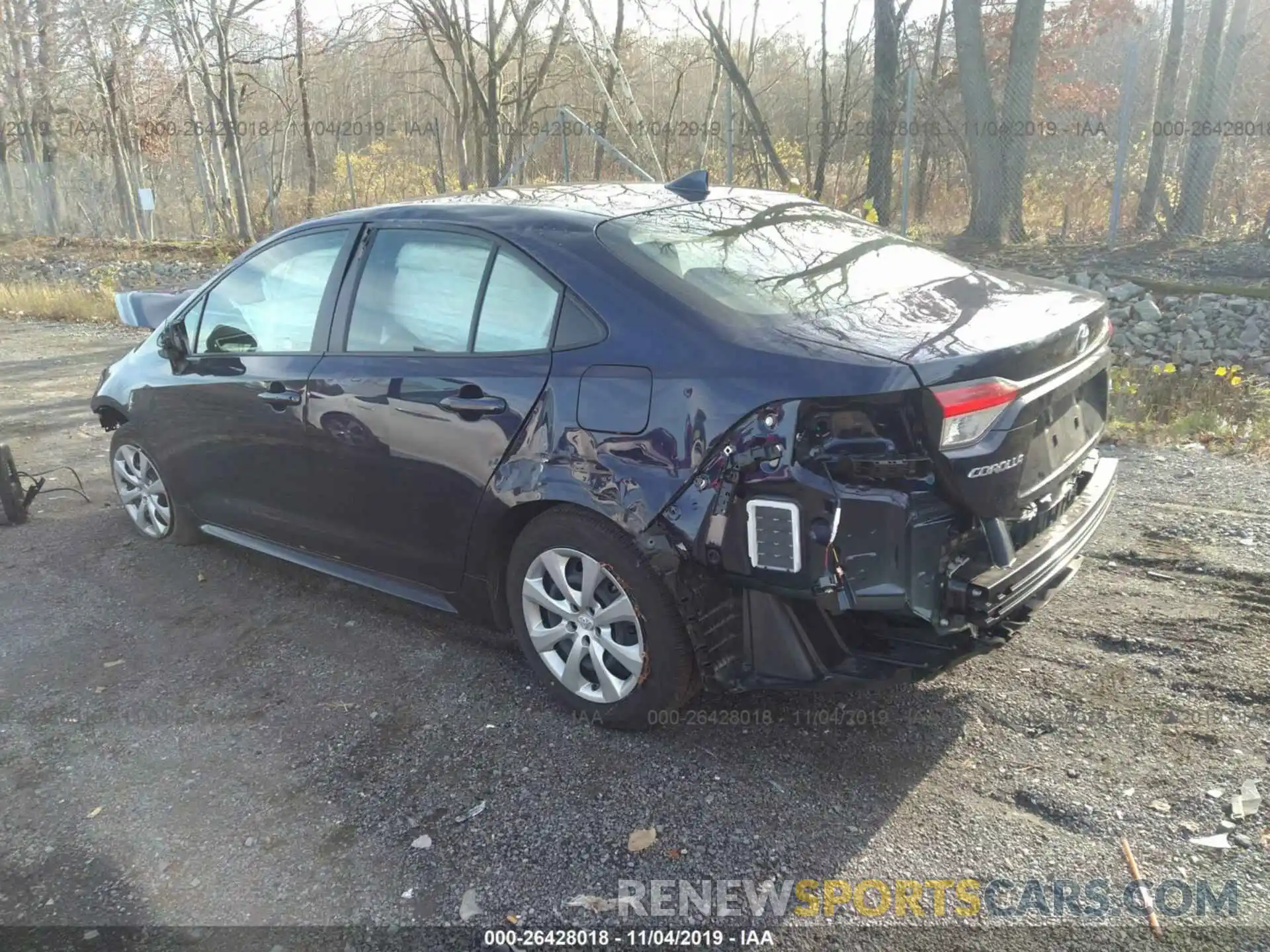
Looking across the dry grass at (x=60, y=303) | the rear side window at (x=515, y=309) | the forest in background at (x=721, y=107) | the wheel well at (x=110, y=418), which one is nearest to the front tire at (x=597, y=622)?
the rear side window at (x=515, y=309)

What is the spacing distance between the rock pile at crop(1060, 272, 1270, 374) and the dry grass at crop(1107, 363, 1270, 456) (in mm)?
1023

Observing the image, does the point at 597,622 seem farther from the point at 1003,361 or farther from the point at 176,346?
the point at 176,346

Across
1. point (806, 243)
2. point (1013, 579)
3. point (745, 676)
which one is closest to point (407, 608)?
point (745, 676)

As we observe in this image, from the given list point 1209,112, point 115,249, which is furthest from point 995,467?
point 115,249

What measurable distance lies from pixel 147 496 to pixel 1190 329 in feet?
30.8

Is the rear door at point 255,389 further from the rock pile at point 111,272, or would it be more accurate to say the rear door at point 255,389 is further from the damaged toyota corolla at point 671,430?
the rock pile at point 111,272

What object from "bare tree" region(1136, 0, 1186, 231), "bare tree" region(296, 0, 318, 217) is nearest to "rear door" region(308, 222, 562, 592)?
"bare tree" region(1136, 0, 1186, 231)

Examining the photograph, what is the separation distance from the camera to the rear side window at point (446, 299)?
10.6ft

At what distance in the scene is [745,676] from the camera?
2.88m

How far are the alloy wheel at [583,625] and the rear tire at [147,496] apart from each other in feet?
8.31

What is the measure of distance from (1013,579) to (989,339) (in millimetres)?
706

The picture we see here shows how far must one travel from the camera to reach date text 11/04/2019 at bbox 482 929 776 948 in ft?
7.76

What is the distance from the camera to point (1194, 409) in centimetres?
675

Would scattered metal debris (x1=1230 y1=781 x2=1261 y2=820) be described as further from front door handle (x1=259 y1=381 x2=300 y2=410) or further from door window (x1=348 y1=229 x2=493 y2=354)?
front door handle (x1=259 y1=381 x2=300 y2=410)
